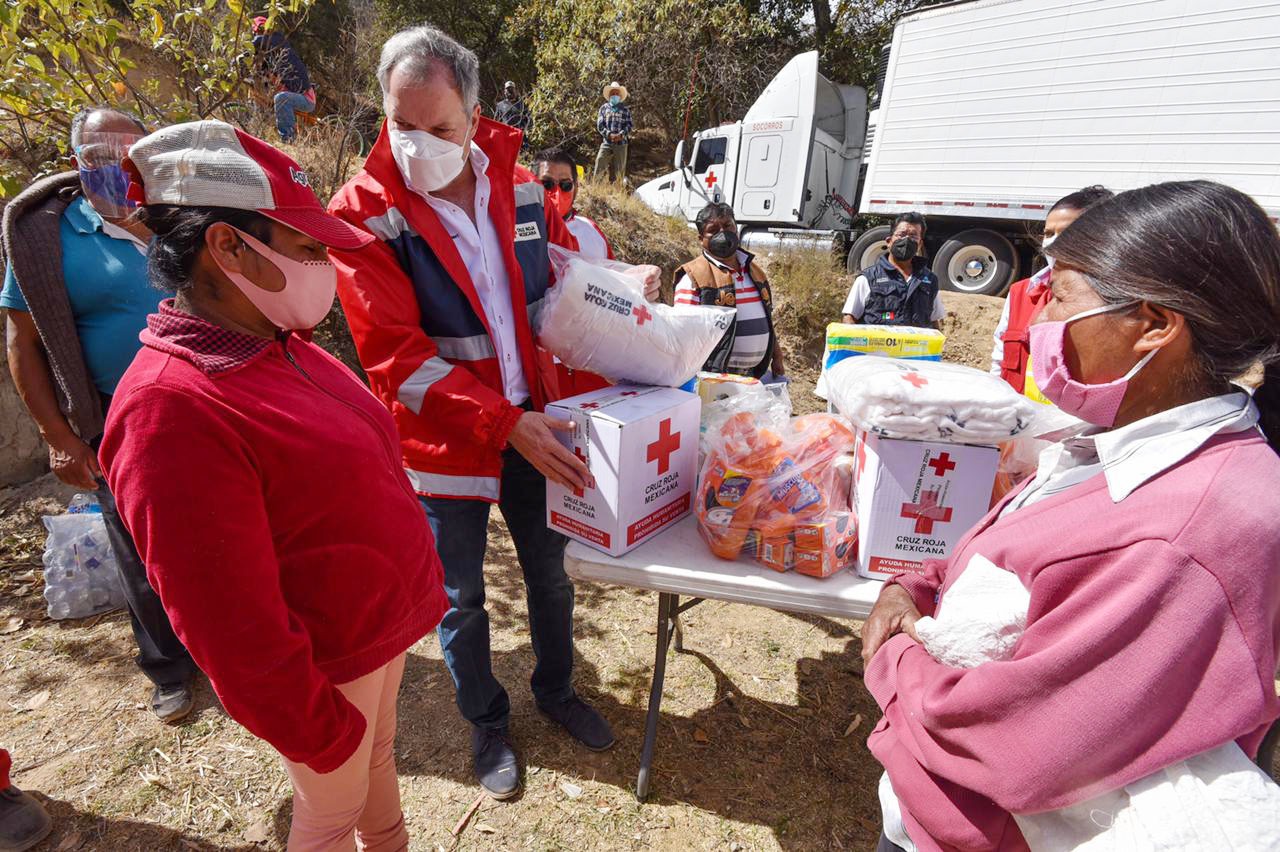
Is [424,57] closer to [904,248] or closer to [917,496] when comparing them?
[917,496]

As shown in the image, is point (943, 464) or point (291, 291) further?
point (943, 464)

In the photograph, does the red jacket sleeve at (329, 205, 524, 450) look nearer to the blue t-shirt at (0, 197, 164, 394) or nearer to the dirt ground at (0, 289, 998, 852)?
the blue t-shirt at (0, 197, 164, 394)

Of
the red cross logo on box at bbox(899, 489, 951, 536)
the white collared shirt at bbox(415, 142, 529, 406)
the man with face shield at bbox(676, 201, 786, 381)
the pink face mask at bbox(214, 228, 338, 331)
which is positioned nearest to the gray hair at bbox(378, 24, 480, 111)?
the white collared shirt at bbox(415, 142, 529, 406)

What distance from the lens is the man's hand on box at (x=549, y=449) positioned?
64.3 inches

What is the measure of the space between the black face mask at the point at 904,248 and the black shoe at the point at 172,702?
4.93 metres

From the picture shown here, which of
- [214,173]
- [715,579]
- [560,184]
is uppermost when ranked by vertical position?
[560,184]

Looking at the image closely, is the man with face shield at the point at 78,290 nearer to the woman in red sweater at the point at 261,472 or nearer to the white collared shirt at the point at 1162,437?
the woman in red sweater at the point at 261,472

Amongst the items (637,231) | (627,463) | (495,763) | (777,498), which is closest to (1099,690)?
(777,498)

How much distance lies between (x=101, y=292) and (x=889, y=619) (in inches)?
100

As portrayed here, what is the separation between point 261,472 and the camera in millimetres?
1053

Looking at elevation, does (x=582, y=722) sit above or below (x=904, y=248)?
below

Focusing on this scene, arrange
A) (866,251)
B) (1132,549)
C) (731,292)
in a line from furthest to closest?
1. (866,251)
2. (731,292)
3. (1132,549)

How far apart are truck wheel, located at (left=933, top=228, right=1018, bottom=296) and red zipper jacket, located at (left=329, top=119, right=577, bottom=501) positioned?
364 inches

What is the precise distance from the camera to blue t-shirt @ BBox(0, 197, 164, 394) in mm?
1979
